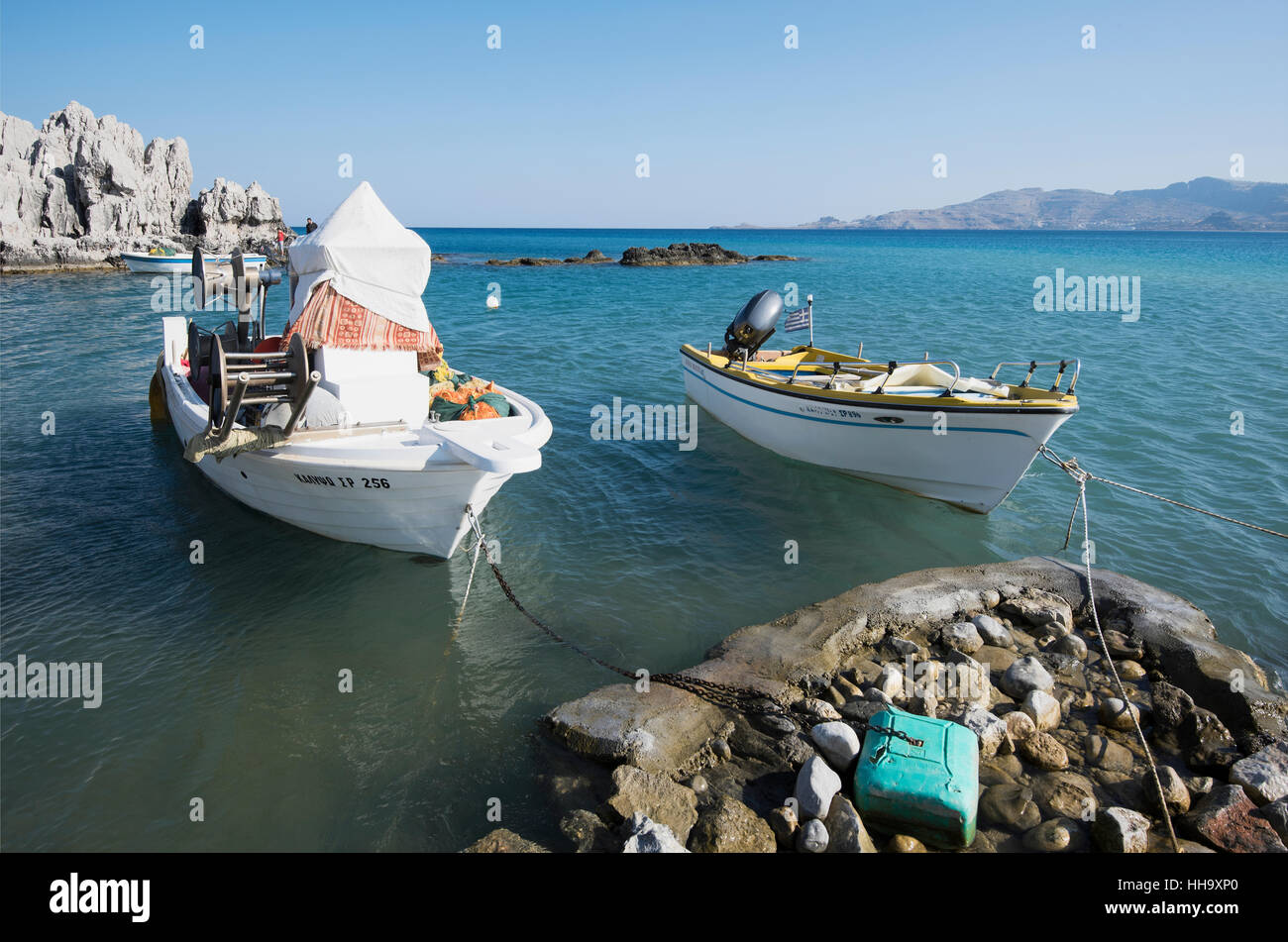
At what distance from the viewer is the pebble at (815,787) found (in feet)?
17.5

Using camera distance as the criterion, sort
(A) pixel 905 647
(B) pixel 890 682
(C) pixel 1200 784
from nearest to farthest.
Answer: (C) pixel 1200 784
(B) pixel 890 682
(A) pixel 905 647

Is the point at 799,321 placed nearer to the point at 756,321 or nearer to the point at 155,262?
the point at 756,321

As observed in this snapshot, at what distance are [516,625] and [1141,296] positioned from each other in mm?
48852

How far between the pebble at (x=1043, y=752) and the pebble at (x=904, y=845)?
1.56 metres

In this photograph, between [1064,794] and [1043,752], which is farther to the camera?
[1043,752]

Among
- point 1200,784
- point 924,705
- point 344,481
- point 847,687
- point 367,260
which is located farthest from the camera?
point 367,260

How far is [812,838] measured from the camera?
5.12m

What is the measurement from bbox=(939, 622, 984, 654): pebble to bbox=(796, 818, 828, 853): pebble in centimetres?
317

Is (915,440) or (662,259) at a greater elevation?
(662,259)

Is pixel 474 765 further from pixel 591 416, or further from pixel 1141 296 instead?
pixel 1141 296

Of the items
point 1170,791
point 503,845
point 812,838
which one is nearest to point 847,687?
point 812,838

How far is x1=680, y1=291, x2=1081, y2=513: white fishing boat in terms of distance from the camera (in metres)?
10.8

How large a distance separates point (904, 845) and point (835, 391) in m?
8.36
